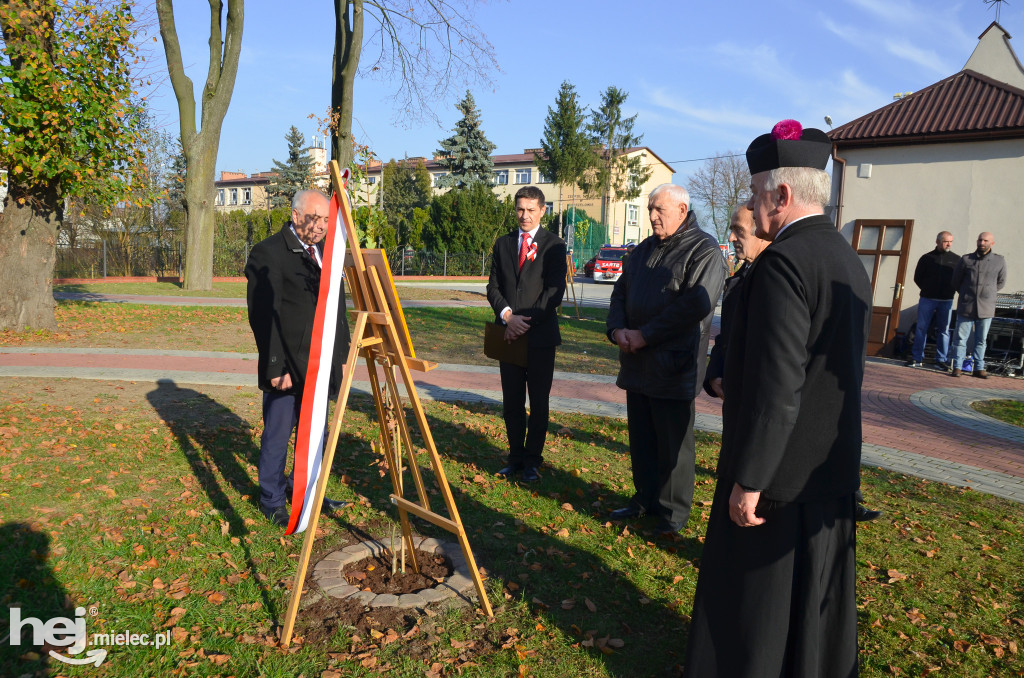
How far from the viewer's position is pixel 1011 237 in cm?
1248

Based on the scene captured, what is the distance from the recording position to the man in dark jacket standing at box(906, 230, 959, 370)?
11.6 meters

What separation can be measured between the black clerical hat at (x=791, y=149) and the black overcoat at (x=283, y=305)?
8.76ft

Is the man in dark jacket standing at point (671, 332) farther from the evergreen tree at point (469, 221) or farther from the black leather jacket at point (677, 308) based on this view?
the evergreen tree at point (469, 221)

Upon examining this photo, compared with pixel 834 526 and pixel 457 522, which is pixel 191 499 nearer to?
pixel 457 522

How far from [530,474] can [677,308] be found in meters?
1.96

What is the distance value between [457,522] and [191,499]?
2.52m

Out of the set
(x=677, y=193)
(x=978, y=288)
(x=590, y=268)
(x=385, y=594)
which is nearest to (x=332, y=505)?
(x=385, y=594)

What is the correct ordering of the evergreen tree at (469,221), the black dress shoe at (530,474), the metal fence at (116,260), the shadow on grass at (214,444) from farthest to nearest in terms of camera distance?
1. the evergreen tree at (469,221)
2. the metal fence at (116,260)
3. the black dress shoe at (530,474)
4. the shadow on grass at (214,444)

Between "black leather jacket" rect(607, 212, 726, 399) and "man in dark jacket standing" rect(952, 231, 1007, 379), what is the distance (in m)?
8.97

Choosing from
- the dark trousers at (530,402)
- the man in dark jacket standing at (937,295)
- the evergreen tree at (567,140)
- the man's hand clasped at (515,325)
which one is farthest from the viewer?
the evergreen tree at (567,140)

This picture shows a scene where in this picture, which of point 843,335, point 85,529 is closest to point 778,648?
point 843,335

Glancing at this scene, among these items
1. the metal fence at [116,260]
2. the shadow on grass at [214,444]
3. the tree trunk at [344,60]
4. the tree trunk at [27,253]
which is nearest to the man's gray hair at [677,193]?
the shadow on grass at [214,444]

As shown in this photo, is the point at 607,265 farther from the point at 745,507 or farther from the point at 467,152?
the point at 745,507

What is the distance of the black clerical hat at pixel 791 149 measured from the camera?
2355mm
